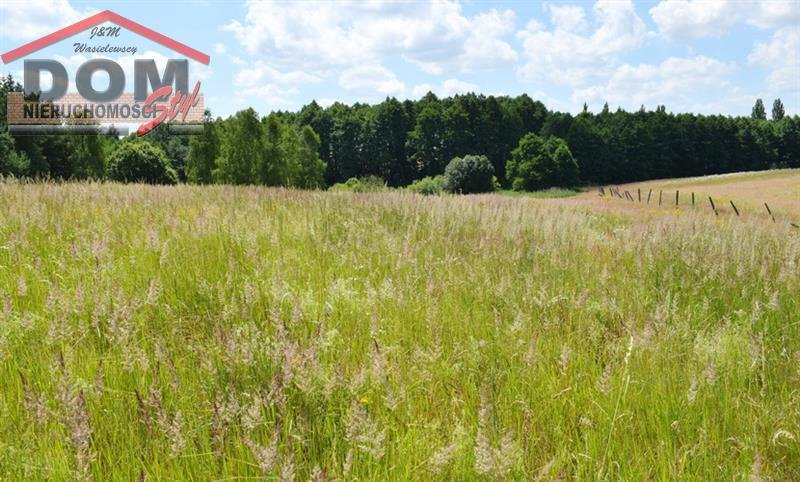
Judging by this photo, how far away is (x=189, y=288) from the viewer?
3.63 m

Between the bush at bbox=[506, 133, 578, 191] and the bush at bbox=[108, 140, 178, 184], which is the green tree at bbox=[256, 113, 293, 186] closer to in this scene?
the bush at bbox=[108, 140, 178, 184]

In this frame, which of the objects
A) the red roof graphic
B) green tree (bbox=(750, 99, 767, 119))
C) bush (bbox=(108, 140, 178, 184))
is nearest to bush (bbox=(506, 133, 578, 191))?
bush (bbox=(108, 140, 178, 184))

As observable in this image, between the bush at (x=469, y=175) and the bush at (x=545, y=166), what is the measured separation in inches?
410

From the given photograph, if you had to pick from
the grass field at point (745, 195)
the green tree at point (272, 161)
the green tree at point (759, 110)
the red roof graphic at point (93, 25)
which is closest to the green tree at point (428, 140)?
the grass field at point (745, 195)

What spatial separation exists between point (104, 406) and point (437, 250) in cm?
343

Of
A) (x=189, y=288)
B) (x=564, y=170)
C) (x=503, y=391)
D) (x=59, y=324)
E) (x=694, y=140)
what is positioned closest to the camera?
(x=503, y=391)

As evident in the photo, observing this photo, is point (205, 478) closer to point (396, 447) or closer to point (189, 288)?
point (396, 447)

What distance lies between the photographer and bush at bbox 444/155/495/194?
73.4m

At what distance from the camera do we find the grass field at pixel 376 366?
1.94m

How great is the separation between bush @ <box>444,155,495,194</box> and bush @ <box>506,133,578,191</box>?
1043 cm

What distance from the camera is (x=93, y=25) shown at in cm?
1648

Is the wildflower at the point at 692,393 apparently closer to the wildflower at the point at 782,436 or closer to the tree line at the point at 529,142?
the wildflower at the point at 782,436

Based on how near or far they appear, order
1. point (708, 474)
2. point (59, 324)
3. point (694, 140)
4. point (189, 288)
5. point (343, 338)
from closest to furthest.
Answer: point (708, 474) → point (59, 324) → point (343, 338) → point (189, 288) → point (694, 140)

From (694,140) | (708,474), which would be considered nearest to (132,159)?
(708,474)
